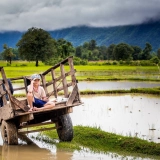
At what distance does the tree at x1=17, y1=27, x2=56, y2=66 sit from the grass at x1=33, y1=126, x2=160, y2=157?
277 feet

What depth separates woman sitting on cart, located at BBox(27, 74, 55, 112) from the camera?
8742 mm

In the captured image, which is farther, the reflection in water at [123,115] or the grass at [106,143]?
the reflection in water at [123,115]

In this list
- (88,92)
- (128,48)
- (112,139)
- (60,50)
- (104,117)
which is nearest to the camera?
(112,139)

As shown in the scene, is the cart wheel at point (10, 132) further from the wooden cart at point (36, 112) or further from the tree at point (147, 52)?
the tree at point (147, 52)

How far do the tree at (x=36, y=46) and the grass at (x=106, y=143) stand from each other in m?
84.4

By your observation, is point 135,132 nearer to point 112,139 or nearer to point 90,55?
point 112,139

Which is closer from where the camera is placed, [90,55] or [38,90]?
[38,90]

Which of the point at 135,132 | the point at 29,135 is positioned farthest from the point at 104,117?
the point at 29,135

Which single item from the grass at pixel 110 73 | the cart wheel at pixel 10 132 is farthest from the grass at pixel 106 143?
the grass at pixel 110 73

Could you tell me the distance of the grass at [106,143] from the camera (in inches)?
357

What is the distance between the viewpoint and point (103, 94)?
75.8 ft

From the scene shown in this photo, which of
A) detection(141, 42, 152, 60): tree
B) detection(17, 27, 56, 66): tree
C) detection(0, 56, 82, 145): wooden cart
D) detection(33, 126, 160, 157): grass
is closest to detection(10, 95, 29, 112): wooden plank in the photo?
detection(0, 56, 82, 145): wooden cart

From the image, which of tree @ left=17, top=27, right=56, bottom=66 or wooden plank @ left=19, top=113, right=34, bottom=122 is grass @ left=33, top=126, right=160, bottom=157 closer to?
wooden plank @ left=19, top=113, right=34, bottom=122

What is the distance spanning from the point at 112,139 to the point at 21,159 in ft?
8.42
